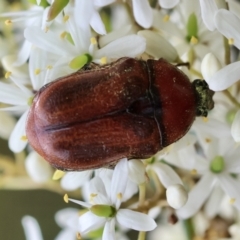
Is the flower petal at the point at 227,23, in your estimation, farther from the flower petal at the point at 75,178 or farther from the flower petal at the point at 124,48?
the flower petal at the point at 75,178

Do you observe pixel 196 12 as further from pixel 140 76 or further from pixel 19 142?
pixel 19 142

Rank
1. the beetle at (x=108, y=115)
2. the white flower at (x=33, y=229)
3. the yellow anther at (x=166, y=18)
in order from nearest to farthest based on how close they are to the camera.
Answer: the beetle at (x=108, y=115) < the yellow anther at (x=166, y=18) < the white flower at (x=33, y=229)

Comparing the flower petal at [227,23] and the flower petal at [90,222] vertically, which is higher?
the flower petal at [227,23]

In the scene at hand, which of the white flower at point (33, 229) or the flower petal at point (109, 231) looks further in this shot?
the white flower at point (33, 229)

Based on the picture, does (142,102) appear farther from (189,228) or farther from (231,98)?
(189,228)

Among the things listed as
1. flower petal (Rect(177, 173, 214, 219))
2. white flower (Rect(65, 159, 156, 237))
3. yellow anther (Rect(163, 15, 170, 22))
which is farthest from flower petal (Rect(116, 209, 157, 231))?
yellow anther (Rect(163, 15, 170, 22))

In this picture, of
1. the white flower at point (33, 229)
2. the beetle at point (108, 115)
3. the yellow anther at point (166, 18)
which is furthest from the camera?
the white flower at point (33, 229)

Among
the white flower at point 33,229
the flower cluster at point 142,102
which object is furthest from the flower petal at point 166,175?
the white flower at point 33,229
